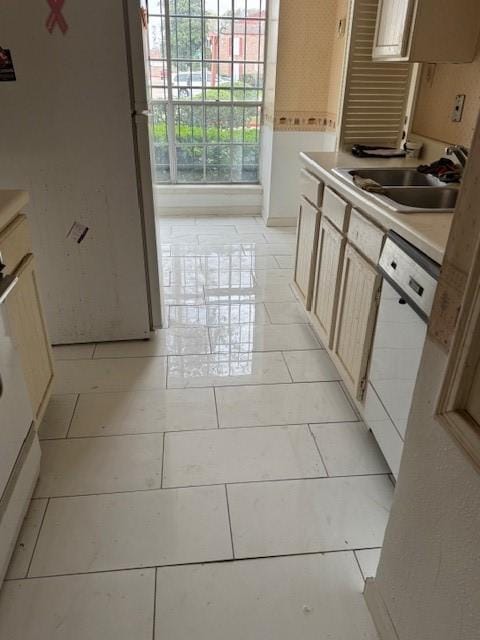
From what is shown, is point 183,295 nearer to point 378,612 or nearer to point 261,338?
point 261,338

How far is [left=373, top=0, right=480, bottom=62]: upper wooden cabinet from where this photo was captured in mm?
2168

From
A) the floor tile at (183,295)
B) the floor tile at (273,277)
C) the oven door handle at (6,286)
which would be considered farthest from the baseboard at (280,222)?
the oven door handle at (6,286)

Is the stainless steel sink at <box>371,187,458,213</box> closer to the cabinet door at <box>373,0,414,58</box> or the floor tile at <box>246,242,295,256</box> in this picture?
the cabinet door at <box>373,0,414,58</box>

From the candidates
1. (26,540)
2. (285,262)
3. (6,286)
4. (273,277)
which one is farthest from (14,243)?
(285,262)

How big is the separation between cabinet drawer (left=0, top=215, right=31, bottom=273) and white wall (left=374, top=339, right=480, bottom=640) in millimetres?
1310

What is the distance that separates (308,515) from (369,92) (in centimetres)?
240

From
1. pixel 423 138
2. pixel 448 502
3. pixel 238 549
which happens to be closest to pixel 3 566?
pixel 238 549

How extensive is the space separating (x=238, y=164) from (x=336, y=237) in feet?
10.6

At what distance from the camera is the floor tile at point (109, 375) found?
230cm

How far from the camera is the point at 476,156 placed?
870 mm

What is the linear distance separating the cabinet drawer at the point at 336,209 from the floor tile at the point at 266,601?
1310mm

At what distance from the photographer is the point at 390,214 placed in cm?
165

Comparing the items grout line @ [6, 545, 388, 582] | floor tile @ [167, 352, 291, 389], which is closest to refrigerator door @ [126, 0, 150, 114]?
floor tile @ [167, 352, 291, 389]

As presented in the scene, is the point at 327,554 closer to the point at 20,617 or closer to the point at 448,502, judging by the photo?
the point at 448,502
